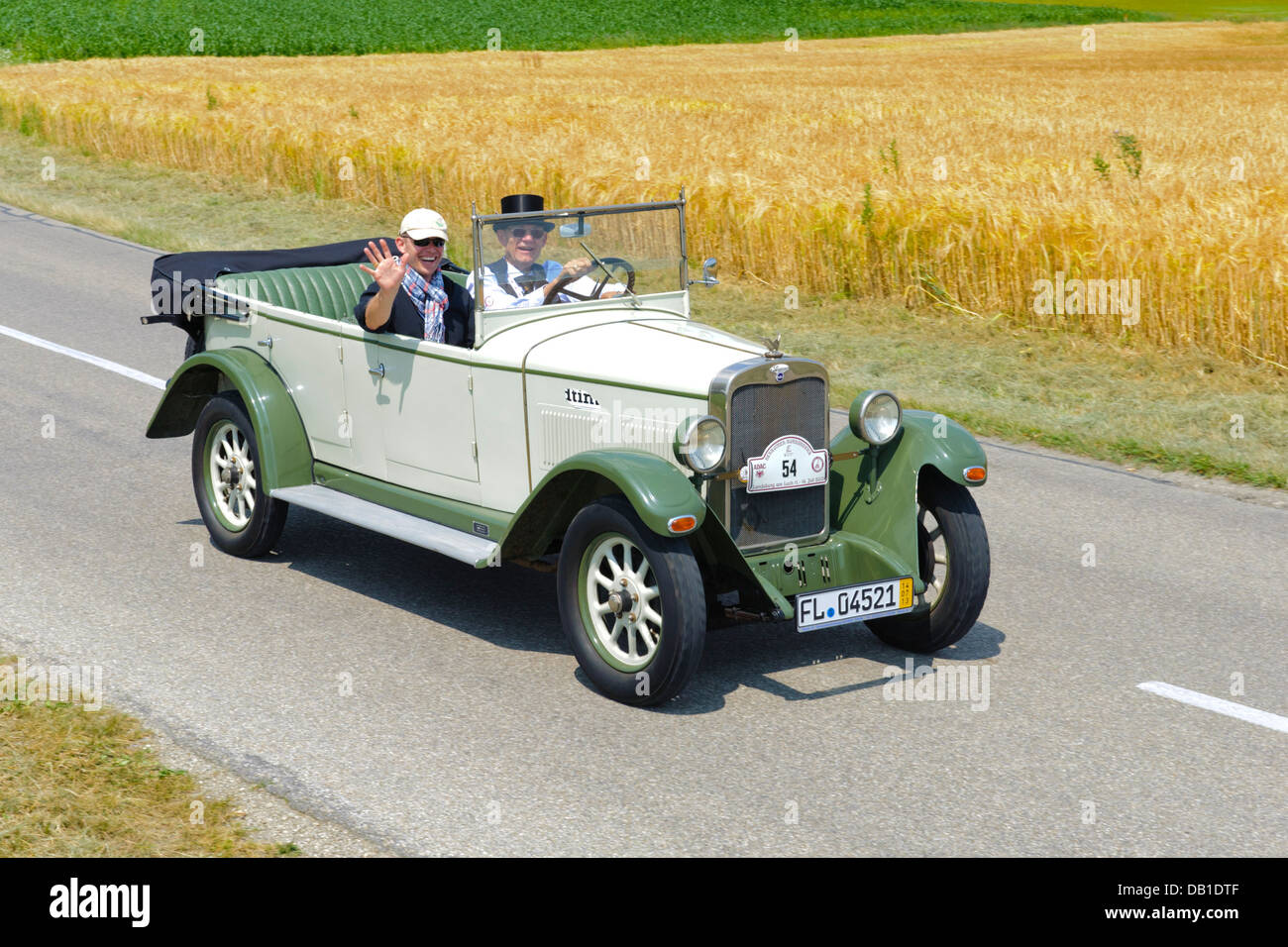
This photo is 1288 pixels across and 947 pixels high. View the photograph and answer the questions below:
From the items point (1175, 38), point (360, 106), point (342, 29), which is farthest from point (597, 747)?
point (1175, 38)

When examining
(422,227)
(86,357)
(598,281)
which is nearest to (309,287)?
(422,227)

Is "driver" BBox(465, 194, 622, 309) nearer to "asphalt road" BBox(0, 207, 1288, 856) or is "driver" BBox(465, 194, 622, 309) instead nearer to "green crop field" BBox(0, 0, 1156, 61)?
"asphalt road" BBox(0, 207, 1288, 856)

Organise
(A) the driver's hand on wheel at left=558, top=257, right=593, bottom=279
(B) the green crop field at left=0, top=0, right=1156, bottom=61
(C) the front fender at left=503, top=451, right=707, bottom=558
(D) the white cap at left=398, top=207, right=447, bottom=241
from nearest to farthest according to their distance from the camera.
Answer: (C) the front fender at left=503, top=451, right=707, bottom=558, (A) the driver's hand on wheel at left=558, top=257, right=593, bottom=279, (D) the white cap at left=398, top=207, right=447, bottom=241, (B) the green crop field at left=0, top=0, right=1156, bottom=61

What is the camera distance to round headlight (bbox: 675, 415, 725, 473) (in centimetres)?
575

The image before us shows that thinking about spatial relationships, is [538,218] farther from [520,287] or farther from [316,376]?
[316,376]

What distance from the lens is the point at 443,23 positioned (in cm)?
6650

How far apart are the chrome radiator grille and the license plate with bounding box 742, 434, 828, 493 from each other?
34mm

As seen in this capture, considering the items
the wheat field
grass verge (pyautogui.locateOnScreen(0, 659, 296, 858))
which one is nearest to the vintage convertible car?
grass verge (pyautogui.locateOnScreen(0, 659, 296, 858))

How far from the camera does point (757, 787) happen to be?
515 centimetres

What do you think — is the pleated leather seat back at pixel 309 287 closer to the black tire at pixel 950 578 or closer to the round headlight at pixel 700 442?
the round headlight at pixel 700 442

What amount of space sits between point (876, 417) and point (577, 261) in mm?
1658

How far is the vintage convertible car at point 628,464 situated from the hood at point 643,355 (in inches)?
0.5

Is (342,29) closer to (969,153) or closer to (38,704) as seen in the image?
(969,153)

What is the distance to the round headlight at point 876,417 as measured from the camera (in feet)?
21.0
